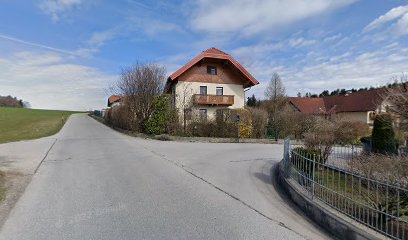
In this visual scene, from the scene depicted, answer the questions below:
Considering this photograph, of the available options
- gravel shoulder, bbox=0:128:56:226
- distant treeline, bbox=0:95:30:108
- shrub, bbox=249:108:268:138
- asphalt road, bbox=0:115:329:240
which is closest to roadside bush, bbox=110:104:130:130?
shrub, bbox=249:108:268:138

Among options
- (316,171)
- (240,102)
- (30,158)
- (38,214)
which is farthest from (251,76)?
(38,214)

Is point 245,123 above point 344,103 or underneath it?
underneath

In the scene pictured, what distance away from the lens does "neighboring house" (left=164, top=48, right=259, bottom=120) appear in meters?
30.0

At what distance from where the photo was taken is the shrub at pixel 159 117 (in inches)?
877

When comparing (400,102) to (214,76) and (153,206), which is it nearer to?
(153,206)

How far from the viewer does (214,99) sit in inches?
1213

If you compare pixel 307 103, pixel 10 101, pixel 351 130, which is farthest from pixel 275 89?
pixel 10 101

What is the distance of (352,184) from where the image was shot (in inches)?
192

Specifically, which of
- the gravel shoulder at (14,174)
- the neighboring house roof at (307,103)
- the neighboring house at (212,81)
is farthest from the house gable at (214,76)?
the neighboring house roof at (307,103)

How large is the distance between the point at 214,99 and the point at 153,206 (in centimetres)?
2553

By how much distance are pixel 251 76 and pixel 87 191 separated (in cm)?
2721

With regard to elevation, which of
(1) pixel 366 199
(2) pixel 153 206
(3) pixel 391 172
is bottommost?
(2) pixel 153 206

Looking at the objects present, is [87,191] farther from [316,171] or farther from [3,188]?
[316,171]

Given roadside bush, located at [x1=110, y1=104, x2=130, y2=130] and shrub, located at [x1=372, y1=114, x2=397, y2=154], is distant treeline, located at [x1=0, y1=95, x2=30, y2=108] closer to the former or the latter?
roadside bush, located at [x1=110, y1=104, x2=130, y2=130]
